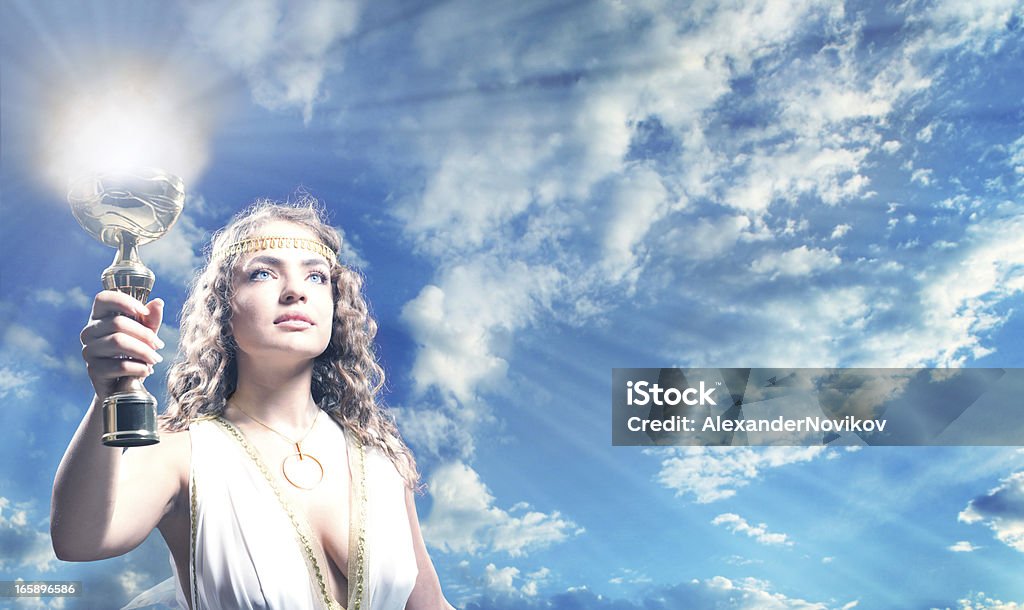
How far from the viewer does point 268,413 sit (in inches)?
136

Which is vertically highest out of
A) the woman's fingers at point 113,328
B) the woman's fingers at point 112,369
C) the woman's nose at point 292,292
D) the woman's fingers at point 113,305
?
the woman's nose at point 292,292

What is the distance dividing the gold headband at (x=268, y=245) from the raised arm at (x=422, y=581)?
0.99m

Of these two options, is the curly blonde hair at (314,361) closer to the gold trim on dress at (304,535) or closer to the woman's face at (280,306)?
the woman's face at (280,306)

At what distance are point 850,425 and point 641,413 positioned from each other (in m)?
1.08

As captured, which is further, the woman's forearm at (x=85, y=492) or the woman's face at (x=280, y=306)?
the woman's face at (x=280, y=306)

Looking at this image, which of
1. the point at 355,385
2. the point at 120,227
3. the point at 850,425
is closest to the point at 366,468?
the point at 355,385

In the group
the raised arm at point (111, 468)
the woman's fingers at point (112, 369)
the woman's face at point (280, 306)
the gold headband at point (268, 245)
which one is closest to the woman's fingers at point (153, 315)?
the raised arm at point (111, 468)

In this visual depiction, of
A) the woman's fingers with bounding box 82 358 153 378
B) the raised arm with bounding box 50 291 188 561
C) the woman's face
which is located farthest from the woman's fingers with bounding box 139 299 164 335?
the woman's face

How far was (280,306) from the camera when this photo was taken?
3.40 m

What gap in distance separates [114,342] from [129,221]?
361 mm

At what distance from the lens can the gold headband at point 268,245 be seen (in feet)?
11.4

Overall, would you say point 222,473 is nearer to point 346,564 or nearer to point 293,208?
point 346,564

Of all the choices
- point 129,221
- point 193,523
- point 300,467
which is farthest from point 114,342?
point 300,467

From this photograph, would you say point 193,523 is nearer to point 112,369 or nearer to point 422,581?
point 112,369
